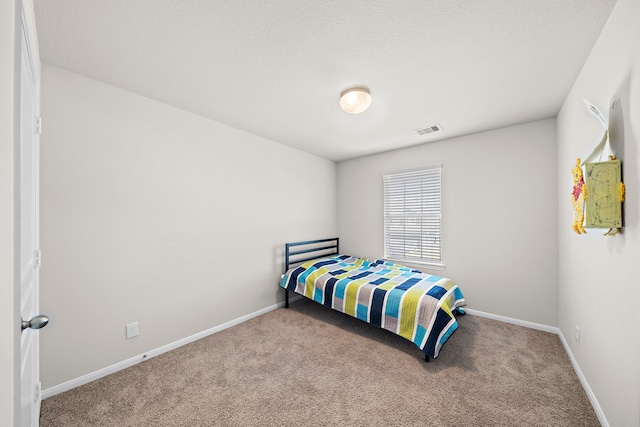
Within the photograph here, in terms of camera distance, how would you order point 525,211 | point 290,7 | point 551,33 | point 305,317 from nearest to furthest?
point 290,7, point 551,33, point 525,211, point 305,317

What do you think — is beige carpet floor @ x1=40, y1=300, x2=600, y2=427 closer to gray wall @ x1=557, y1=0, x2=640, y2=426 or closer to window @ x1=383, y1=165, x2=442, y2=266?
gray wall @ x1=557, y1=0, x2=640, y2=426

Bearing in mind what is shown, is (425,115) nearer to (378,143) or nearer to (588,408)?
(378,143)

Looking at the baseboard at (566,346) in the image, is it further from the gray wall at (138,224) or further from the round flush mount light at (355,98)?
the gray wall at (138,224)

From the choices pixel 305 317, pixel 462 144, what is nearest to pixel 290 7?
pixel 462 144

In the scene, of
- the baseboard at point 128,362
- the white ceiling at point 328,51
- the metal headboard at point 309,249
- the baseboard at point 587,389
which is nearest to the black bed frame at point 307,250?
the metal headboard at point 309,249

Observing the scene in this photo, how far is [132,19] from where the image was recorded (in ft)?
4.66

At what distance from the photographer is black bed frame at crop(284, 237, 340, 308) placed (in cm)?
358

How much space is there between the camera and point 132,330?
7.14 ft

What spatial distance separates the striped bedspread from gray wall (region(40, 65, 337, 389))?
29.8 inches

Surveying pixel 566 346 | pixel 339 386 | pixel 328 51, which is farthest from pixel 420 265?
pixel 328 51

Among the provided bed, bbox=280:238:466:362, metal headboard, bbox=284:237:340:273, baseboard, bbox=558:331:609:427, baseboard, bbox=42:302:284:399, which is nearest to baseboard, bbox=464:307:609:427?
baseboard, bbox=558:331:609:427

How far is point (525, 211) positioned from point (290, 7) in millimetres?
3118

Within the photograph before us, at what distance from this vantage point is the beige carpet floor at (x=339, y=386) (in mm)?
1617

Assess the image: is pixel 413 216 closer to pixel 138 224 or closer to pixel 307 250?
pixel 307 250
